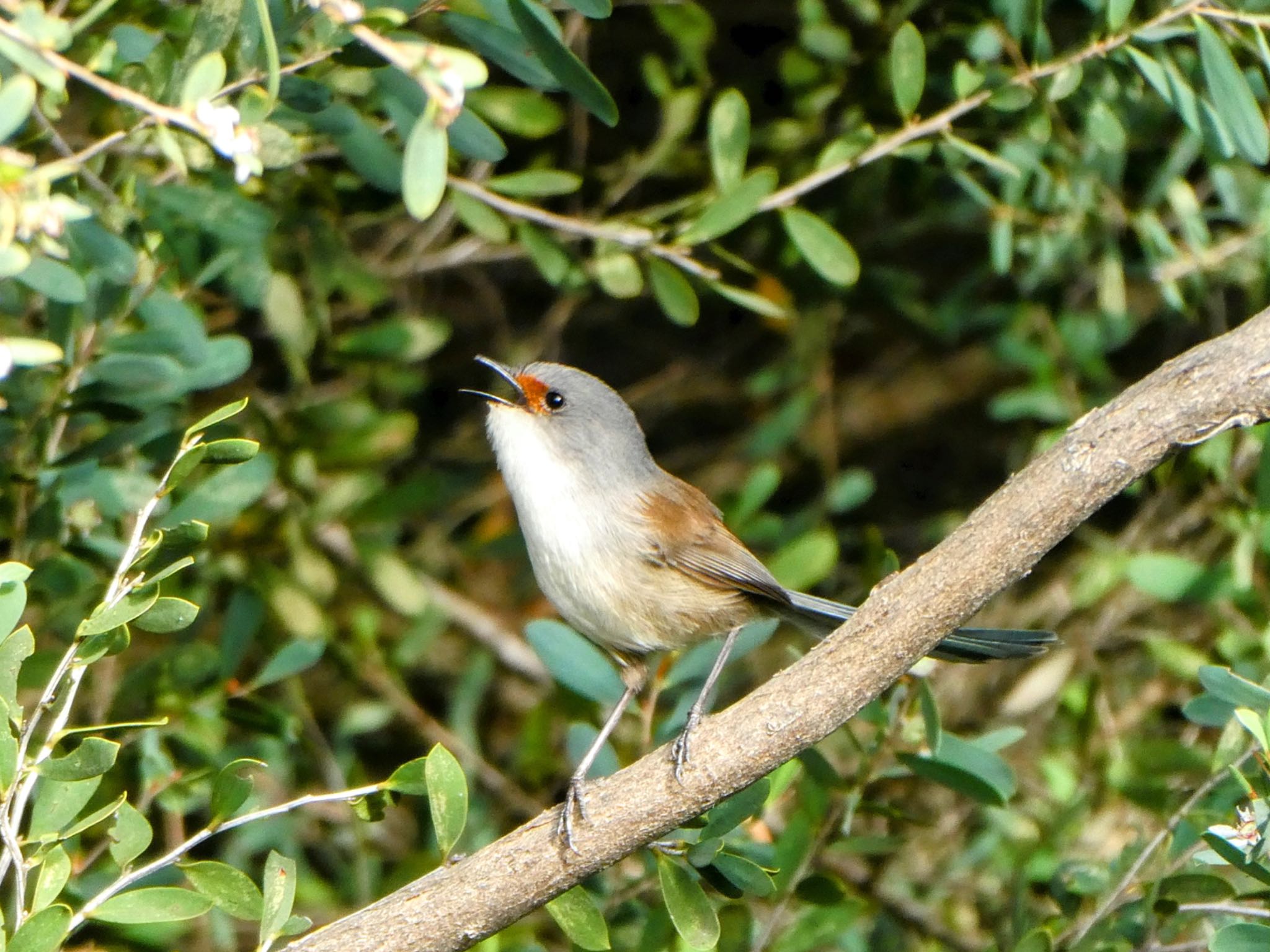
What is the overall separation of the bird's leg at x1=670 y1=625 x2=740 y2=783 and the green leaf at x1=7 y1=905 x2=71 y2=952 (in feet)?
3.93

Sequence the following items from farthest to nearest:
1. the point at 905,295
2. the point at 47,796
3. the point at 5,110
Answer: the point at 905,295
the point at 47,796
the point at 5,110

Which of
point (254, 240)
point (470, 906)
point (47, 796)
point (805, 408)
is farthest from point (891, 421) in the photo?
point (47, 796)

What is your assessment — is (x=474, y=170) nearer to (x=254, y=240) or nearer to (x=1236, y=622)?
(x=254, y=240)

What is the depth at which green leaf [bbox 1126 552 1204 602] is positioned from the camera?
443cm

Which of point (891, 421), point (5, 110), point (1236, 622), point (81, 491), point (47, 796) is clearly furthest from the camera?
point (891, 421)

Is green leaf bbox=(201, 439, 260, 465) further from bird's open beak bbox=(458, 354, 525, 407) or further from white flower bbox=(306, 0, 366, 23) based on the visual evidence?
bird's open beak bbox=(458, 354, 525, 407)

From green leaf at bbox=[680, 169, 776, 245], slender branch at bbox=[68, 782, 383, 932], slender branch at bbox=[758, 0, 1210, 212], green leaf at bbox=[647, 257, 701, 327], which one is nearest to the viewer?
slender branch at bbox=[68, 782, 383, 932]

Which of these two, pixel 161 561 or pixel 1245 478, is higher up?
pixel 161 561

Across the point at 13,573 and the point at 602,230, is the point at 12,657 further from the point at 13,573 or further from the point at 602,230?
the point at 602,230

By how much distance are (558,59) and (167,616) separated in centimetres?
134

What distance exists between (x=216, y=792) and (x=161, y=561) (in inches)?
44.6

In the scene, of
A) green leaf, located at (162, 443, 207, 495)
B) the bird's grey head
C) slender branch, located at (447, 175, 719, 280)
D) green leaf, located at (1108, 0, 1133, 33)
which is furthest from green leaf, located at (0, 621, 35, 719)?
green leaf, located at (1108, 0, 1133, 33)

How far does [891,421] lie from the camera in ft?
23.7

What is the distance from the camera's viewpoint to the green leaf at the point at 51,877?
249cm
